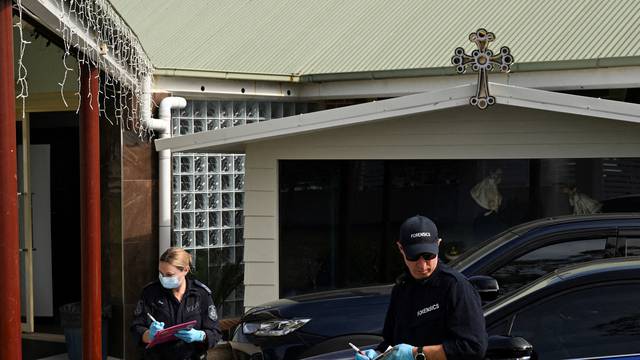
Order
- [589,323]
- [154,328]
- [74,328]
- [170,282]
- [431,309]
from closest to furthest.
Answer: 1. [431,309]
2. [589,323]
3. [154,328]
4. [170,282]
5. [74,328]

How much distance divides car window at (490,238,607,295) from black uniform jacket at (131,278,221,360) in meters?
1.93

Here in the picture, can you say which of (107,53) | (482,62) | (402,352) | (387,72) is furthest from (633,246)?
(387,72)

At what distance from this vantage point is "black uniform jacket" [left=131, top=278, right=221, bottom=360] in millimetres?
5894

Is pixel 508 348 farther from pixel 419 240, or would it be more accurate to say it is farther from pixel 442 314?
pixel 419 240

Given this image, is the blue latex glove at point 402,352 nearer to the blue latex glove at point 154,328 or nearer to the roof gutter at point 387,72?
the blue latex glove at point 154,328

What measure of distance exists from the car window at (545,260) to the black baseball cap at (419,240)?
1.90m

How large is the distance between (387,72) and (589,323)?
21.5ft

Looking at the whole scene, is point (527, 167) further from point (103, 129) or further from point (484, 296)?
point (103, 129)

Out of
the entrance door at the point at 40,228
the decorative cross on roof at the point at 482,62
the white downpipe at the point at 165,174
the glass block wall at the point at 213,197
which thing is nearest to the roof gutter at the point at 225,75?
the white downpipe at the point at 165,174

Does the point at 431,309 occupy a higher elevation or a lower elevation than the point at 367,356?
higher

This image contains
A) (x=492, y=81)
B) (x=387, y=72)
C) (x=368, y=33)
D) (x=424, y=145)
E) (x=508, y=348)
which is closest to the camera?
(x=508, y=348)

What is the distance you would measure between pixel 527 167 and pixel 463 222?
0.95 meters

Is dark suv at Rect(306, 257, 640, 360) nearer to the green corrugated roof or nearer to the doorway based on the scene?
the green corrugated roof

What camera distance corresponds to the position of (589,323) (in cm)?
455
